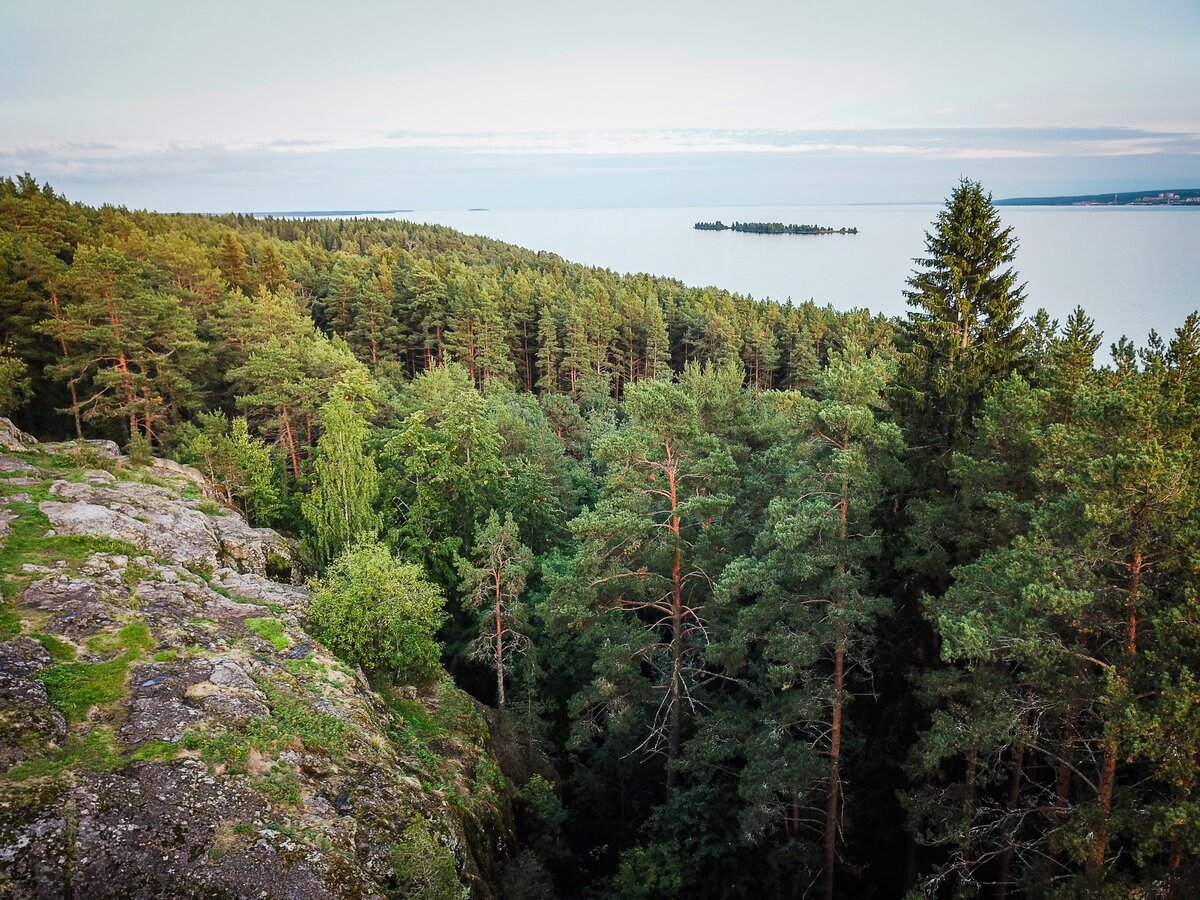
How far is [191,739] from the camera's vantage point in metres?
10.2

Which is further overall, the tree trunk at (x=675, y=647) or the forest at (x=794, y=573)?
the tree trunk at (x=675, y=647)

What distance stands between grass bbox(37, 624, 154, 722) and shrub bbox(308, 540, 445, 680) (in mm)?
3908

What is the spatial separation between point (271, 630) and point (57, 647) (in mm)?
3626

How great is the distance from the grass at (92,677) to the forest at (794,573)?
4.08 metres

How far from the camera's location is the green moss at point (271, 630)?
44.9 feet

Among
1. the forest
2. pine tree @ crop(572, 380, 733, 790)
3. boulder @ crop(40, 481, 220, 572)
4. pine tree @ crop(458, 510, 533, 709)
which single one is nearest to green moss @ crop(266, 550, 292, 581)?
the forest

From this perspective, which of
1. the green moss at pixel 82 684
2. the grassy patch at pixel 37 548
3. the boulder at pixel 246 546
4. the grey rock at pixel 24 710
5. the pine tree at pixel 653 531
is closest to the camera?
the grey rock at pixel 24 710

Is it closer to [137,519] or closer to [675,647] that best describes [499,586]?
[675,647]

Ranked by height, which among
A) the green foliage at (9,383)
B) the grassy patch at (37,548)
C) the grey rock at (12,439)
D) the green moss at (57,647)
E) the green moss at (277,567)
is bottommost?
the green moss at (277,567)

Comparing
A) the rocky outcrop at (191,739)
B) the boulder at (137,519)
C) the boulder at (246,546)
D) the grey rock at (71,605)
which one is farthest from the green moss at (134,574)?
the boulder at (246,546)

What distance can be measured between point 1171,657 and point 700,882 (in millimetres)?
11923

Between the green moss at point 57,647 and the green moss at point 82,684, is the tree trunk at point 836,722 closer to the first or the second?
the green moss at point 82,684

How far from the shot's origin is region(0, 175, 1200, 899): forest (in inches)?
374

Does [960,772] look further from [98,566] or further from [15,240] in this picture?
[15,240]
